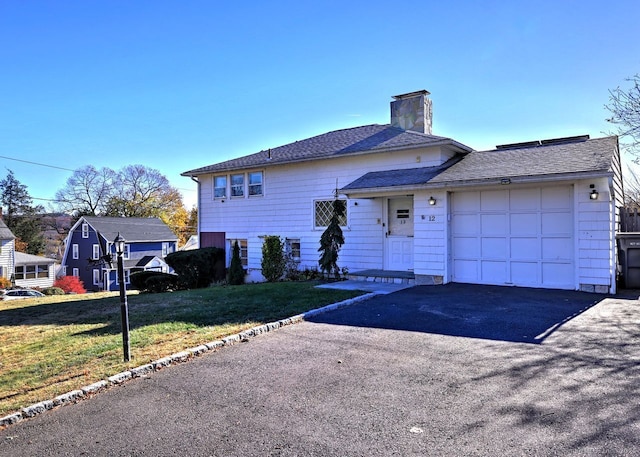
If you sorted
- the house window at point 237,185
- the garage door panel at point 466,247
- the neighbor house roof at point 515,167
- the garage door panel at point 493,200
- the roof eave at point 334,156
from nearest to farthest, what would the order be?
1. the neighbor house roof at point 515,167
2. the garage door panel at point 493,200
3. the garage door panel at point 466,247
4. the roof eave at point 334,156
5. the house window at point 237,185

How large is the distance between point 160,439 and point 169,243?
37819 millimetres

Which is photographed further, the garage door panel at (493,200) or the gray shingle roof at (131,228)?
the gray shingle roof at (131,228)

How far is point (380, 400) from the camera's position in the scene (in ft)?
11.9

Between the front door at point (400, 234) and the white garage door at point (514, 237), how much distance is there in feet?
5.31

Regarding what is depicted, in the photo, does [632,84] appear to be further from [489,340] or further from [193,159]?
[193,159]

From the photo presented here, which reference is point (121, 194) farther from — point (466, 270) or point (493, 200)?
point (493, 200)

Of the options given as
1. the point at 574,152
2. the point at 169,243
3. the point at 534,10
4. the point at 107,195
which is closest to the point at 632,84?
the point at 574,152

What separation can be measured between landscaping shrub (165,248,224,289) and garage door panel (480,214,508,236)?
32.1 feet

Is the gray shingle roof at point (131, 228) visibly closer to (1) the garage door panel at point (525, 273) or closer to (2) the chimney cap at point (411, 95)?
(2) the chimney cap at point (411, 95)

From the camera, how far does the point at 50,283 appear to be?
113ft

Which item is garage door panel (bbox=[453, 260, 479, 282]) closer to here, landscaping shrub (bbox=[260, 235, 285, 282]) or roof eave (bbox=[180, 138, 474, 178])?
roof eave (bbox=[180, 138, 474, 178])

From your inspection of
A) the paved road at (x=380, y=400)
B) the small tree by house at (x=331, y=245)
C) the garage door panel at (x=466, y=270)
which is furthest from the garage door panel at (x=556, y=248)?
the small tree by house at (x=331, y=245)

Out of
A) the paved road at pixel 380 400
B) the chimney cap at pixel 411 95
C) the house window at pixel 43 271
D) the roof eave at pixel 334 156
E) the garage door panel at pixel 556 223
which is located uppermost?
the chimney cap at pixel 411 95

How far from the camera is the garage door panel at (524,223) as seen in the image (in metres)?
9.66
